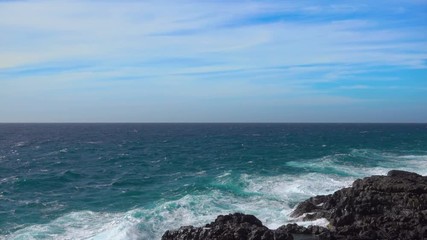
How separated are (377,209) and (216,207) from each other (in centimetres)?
1127

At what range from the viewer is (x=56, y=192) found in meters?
40.1

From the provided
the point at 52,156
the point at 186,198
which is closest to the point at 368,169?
the point at 186,198

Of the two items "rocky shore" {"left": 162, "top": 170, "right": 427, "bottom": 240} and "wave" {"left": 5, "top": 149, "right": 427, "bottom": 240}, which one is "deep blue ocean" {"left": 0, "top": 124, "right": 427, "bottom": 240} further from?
"rocky shore" {"left": 162, "top": 170, "right": 427, "bottom": 240}

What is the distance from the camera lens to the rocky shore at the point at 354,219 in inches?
818

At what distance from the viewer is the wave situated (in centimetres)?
2700

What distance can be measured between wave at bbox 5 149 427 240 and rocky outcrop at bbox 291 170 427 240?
1572 mm

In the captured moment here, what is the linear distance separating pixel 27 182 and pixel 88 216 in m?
16.0

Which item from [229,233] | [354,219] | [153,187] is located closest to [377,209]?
[354,219]

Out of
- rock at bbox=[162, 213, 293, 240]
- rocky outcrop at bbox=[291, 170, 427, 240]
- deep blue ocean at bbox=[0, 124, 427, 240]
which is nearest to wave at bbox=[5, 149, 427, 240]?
deep blue ocean at bbox=[0, 124, 427, 240]

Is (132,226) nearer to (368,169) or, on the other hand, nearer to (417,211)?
(417,211)

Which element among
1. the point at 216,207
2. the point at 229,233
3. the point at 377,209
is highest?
the point at 377,209

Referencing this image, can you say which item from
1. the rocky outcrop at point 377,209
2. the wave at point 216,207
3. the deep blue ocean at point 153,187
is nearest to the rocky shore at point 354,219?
the rocky outcrop at point 377,209

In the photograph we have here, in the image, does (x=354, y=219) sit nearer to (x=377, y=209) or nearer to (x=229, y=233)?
(x=377, y=209)

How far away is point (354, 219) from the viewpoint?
24.2 m
